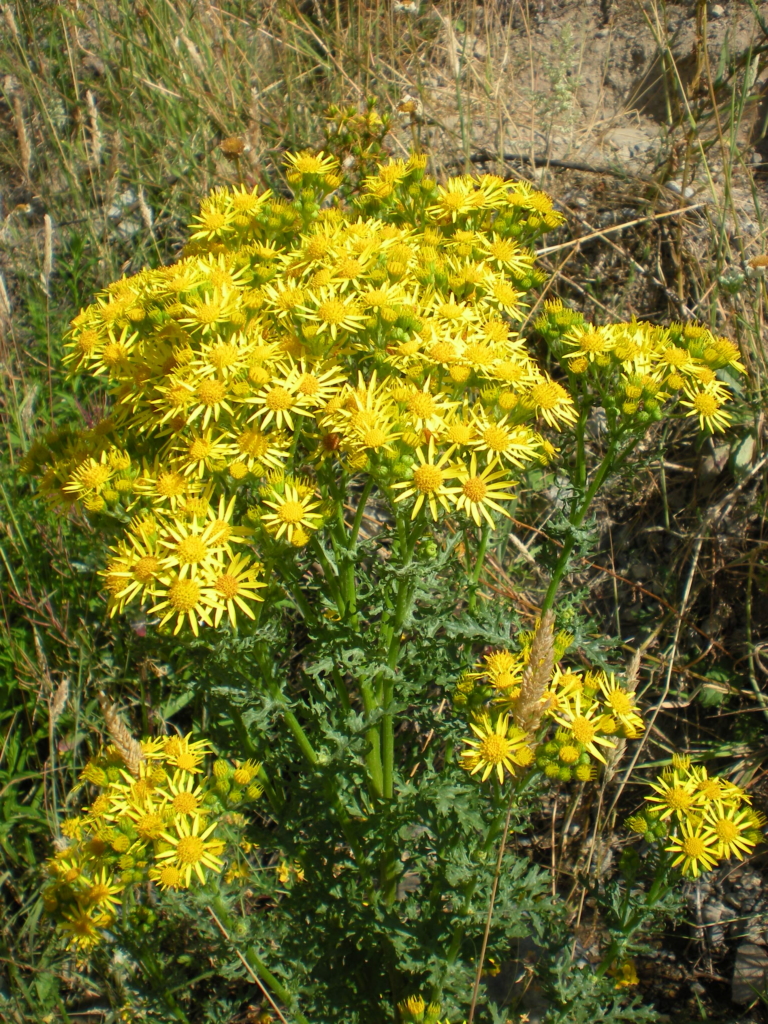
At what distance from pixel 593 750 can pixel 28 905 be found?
2117 millimetres

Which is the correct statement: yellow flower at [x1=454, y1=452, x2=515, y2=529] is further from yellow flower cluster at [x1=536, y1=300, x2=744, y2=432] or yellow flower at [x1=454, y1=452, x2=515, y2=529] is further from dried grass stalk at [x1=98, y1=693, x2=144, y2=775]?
dried grass stalk at [x1=98, y1=693, x2=144, y2=775]

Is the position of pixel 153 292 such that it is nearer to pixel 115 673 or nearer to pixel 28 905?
pixel 115 673

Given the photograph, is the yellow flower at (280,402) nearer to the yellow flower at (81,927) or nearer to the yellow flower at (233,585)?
the yellow flower at (233,585)

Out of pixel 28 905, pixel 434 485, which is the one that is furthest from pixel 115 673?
pixel 434 485

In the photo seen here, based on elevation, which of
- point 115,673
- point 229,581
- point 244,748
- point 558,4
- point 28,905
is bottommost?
point 28,905

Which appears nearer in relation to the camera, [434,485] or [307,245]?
[434,485]

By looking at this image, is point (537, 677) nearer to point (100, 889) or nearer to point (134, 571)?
point (134, 571)

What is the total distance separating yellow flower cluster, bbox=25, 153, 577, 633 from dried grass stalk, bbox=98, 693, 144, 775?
12.4 inches

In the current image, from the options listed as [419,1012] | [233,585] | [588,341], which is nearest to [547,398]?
[588,341]

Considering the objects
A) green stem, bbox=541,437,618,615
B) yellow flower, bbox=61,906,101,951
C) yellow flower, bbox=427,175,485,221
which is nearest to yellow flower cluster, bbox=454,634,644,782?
green stem, bbox=541,437,618,615

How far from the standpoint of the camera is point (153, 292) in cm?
207

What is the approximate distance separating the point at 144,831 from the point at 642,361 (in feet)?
6.09

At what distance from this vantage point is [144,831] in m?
1.95

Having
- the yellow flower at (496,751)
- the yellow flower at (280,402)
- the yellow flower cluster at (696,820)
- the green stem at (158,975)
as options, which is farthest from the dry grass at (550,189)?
the yellow flower at (280,402)
